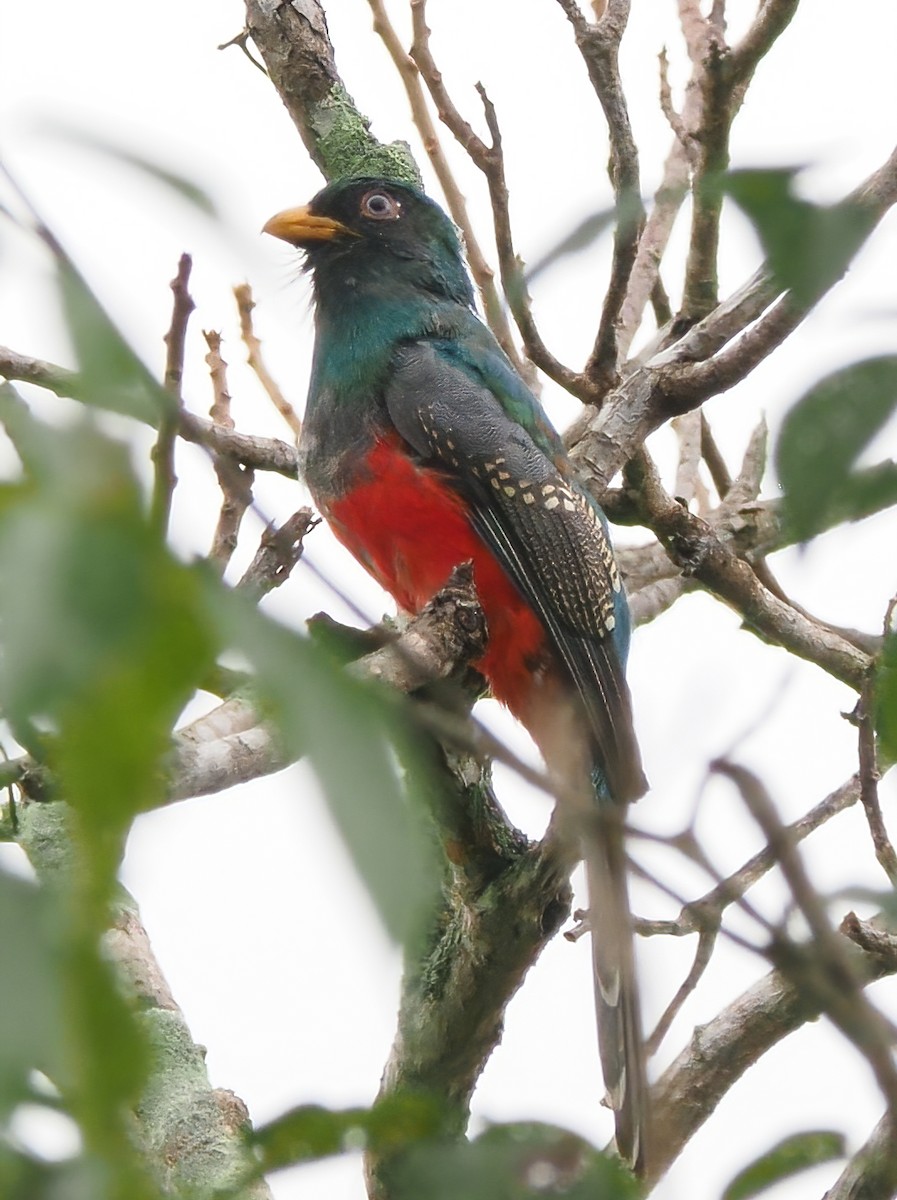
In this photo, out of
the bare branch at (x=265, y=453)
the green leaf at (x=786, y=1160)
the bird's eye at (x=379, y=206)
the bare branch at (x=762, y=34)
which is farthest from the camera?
the bird's eye at (x=379, y=206)

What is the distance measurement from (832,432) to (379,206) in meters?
4.56

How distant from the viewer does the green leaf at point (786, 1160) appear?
1.36 metres

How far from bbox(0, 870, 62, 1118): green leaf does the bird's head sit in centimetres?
465

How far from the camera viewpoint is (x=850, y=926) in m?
3.22

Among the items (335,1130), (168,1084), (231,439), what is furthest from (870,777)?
(231,439)

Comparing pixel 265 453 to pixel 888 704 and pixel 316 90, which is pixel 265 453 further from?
pixel 888 704

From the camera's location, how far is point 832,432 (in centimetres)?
102

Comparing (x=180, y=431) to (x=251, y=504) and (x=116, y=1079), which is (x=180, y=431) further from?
(x=116, y=1079)

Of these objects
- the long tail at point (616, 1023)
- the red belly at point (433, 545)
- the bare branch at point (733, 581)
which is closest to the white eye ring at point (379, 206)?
the red belly at point (433, 545)

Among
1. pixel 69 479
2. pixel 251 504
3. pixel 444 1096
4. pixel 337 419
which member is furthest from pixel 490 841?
pixel 69 479

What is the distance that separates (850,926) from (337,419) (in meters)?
2.45

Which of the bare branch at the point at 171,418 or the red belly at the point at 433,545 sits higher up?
the red belly at the point at 433,545

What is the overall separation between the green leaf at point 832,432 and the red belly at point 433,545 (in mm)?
3593

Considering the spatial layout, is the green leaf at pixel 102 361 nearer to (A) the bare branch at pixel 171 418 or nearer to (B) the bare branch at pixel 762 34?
(A) the bare branch at pixel 171 418
